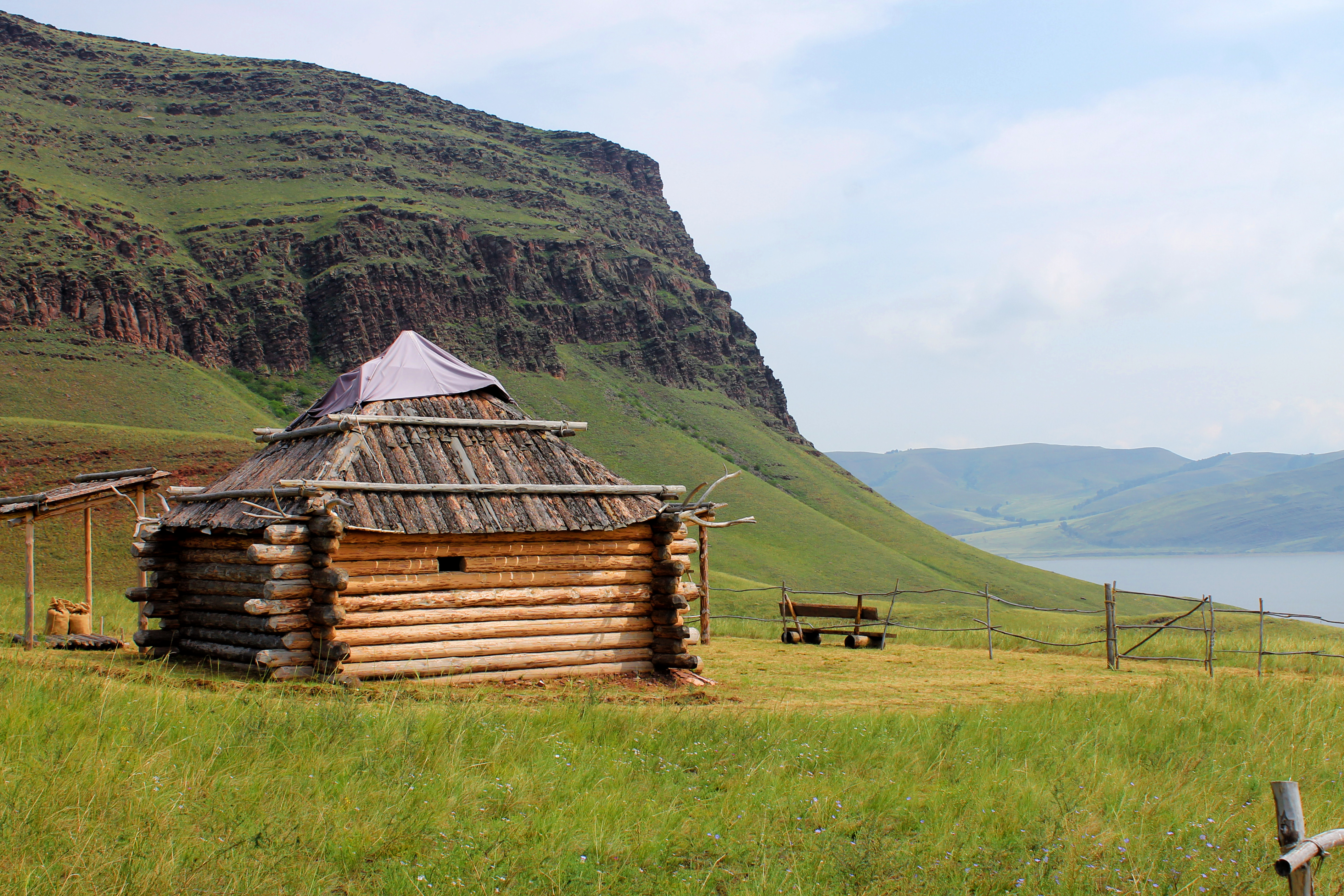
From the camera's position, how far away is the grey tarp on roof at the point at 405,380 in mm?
15344

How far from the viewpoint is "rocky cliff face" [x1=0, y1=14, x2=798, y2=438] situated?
8050cm

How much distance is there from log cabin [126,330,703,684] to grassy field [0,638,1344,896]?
171cm

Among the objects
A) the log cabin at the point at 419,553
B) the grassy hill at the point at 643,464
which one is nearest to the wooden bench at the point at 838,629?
the log cabin at the point at 419,553

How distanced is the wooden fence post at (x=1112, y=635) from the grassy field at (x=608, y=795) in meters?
8.27

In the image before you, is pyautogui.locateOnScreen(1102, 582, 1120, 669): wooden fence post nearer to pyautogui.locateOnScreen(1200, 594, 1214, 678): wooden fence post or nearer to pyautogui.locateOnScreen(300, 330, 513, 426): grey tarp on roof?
pyautogui.locateOnScreen(1200, 594, 1214, 678): wooden fence post

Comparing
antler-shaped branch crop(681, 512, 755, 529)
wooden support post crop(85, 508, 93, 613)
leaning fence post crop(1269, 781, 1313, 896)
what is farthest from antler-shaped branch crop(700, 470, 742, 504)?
wooden support post crop(85, 508, 93, 613)

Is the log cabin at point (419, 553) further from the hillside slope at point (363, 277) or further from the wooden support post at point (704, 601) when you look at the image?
the hillside slope at point (363, 277)

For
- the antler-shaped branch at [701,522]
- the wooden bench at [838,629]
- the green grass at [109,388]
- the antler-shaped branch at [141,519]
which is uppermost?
the green grass at [109,388]

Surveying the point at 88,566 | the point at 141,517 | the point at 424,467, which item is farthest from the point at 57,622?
the point at 424,467

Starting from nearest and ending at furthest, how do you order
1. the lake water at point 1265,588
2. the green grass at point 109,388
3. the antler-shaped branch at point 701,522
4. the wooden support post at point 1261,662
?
the antler-shaped branch at point 701,522, the wooden support post at point 1261,662, the green grass at point 109,388, the lake water at point 1265,588

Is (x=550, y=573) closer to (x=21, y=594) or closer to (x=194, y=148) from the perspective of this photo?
(x=21, y=594)

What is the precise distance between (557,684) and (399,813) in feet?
23.0

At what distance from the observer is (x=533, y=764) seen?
7.72m

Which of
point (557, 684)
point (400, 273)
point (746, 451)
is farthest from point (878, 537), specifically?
point (557, 684)
